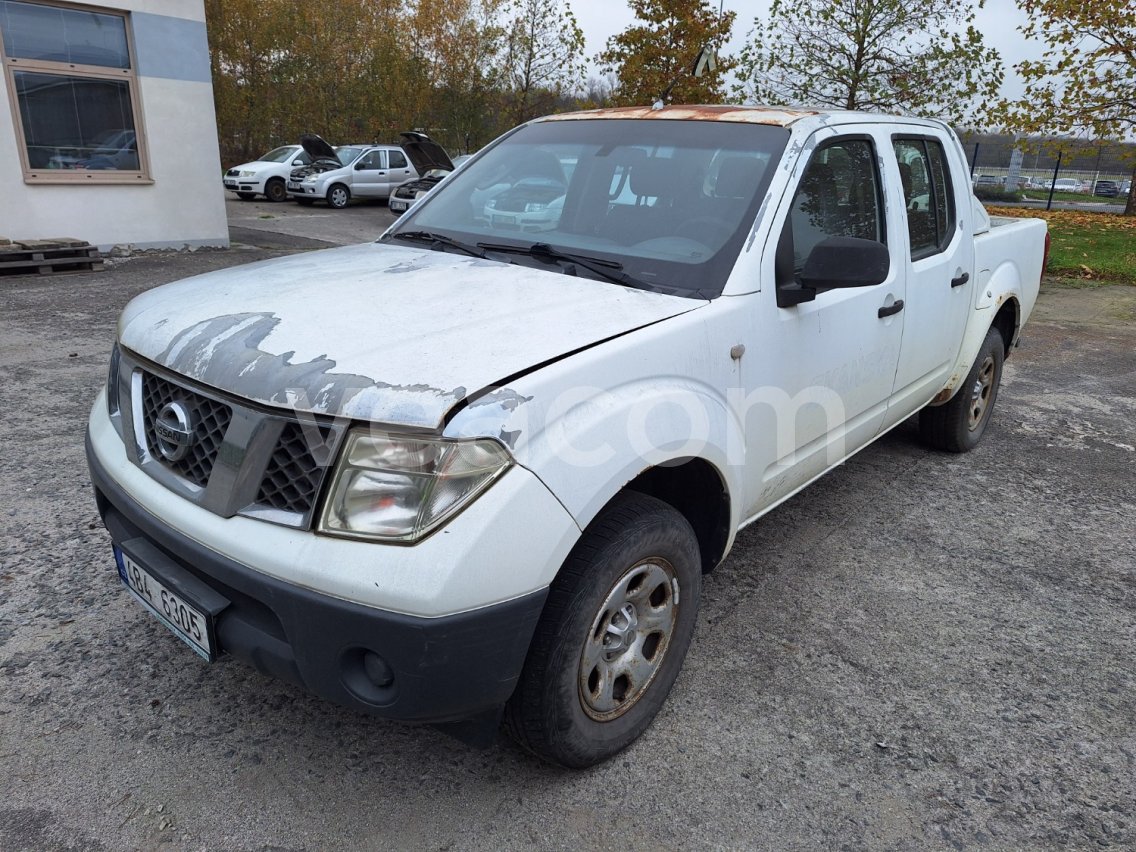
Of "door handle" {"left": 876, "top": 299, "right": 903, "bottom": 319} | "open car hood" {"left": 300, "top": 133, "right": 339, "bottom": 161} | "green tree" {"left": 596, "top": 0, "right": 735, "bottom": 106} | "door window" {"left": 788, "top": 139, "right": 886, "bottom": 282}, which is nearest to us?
"door window" {"left": 788, "top": 139, "right": 886, "bottom": 282}

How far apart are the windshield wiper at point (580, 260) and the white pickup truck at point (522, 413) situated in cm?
1

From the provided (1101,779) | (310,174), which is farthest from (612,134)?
(310,174)

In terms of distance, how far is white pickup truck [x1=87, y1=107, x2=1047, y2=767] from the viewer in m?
1.86

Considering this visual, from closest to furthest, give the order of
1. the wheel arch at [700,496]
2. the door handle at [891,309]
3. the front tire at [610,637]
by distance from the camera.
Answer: the front tire at [610,637] < the wheel arch at [700,496] < the door handle at [891,309]

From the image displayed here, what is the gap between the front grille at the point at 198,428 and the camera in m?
2.09

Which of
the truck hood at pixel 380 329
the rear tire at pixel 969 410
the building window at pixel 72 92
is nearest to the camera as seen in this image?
the truck hood at pixel 380 329

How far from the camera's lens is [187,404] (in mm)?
2168

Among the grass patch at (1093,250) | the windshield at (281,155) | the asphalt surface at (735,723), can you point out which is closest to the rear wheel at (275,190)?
the windshield at (281,155)

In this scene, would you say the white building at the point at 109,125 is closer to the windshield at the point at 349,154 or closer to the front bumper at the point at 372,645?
the windshield at the point at 349,154

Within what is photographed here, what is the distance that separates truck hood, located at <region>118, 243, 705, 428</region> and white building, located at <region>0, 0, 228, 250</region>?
31.0 ft

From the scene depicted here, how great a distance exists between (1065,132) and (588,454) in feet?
77.8

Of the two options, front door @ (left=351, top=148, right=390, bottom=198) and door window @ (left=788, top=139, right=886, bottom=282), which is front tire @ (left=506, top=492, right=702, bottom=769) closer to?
door window @ (left=788, top=139, right=886, bottom=282)

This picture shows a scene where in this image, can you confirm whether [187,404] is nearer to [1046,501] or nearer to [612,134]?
[612,134]

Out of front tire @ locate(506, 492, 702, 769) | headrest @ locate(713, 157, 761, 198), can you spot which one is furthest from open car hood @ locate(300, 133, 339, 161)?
front tire @ locate(506, 492, 702, 769)
